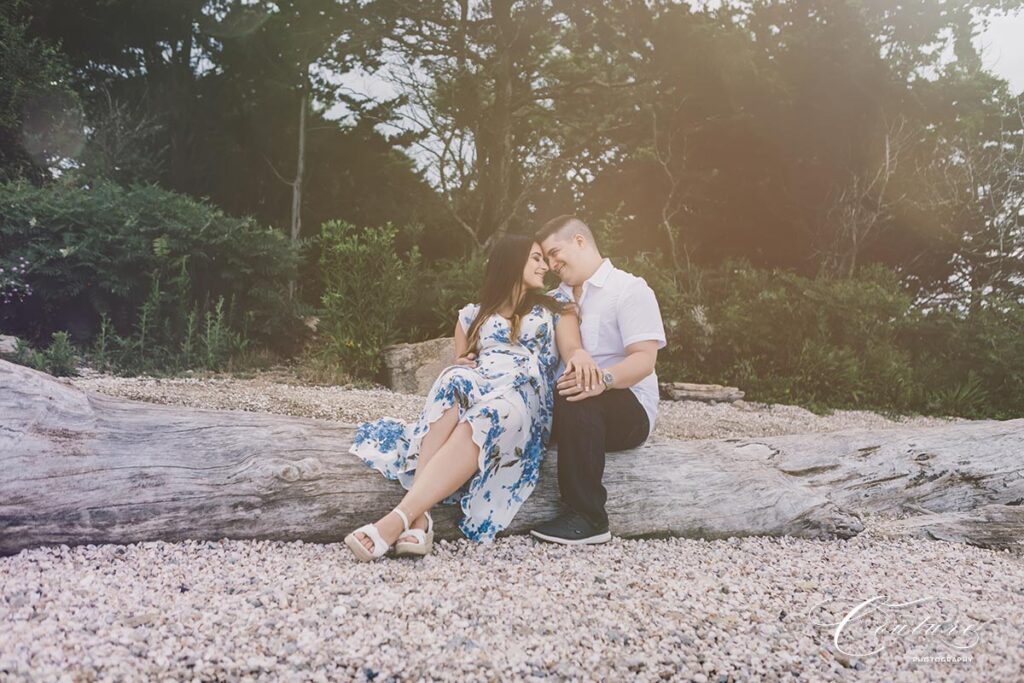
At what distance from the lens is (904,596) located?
2.76 metres

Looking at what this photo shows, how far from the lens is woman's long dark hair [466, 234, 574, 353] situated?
3.40 meters

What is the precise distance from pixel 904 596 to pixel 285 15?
13538mm

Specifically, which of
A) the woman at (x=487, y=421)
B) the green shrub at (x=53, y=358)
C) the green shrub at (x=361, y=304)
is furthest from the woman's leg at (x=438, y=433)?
the green shrub at (x=53, y=358)

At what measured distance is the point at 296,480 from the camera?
10.1 feet

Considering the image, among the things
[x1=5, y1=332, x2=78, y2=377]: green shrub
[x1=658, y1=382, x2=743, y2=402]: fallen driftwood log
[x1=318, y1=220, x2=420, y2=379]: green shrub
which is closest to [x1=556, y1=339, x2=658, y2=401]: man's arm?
[x1=318, y1=220, x2=420, y2=379]: green shrub

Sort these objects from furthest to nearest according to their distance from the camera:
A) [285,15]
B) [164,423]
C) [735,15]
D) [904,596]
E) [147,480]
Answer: [735,15] → [285,15] → [164,423] → [147,480] → [904,596]

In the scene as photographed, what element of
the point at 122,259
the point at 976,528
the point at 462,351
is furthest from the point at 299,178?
the point at 976,528

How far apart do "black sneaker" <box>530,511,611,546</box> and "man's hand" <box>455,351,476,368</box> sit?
0.82 m

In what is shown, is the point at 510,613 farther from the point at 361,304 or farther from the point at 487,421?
the point at 361,304

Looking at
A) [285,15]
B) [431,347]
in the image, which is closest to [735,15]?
[285,15]

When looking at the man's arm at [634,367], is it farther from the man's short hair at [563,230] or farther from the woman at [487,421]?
the man's short hair at [563,230]

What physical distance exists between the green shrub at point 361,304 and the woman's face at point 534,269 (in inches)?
184

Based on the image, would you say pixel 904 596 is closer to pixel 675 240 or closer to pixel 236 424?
pixel 236 424

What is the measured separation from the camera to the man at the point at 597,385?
10.4 feet
